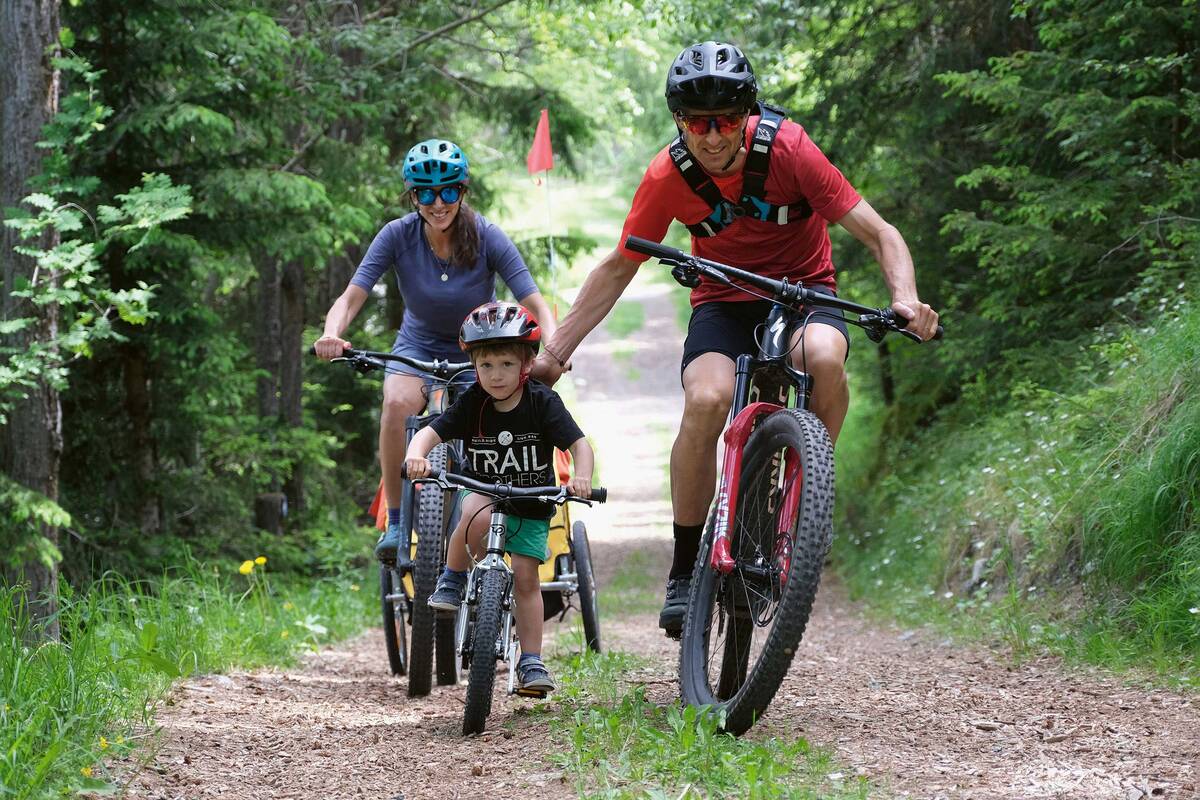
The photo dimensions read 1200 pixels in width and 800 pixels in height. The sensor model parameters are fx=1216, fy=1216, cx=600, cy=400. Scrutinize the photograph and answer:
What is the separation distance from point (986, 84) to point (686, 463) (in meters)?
4.63

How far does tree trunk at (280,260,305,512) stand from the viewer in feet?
40.8

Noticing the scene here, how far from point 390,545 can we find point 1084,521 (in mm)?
3691

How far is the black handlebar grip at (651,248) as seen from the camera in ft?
13.9

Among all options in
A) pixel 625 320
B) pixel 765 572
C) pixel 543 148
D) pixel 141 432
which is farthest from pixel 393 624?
pixel 625 320

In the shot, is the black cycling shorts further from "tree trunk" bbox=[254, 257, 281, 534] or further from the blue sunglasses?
"tree trunk" bbox=[254, 257, 281, 534]

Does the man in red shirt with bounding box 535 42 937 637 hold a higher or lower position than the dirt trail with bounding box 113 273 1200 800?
higher

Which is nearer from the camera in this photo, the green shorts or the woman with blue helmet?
the green shorts

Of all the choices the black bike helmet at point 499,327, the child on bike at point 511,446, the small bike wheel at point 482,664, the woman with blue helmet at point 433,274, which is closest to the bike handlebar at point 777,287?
the black bike helmet at point 499,327

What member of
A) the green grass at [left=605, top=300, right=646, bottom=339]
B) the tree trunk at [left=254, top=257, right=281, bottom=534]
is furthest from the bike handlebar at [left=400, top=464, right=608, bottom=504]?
the green grass at [left=605, top=300, right=646, bottom=339]

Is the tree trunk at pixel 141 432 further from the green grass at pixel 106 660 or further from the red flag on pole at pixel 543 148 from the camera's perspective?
the red flag on pole at pixel 543 148

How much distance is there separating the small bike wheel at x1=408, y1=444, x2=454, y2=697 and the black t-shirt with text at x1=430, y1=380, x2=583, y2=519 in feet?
2.48

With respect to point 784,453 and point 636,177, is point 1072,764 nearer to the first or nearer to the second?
point 784,453

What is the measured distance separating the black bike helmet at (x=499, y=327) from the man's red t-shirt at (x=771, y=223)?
0.55m

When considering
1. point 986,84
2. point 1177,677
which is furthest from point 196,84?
point 1177,677
